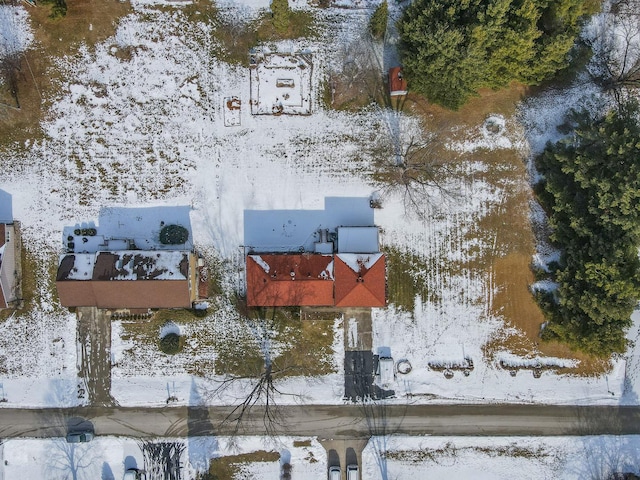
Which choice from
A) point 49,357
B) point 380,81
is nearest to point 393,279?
point 380,81

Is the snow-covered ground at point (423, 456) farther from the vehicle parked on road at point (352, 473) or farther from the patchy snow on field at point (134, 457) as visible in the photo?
the vehicle parked on road at point (352, 473)

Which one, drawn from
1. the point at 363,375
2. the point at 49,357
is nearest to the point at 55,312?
the point at 49,357

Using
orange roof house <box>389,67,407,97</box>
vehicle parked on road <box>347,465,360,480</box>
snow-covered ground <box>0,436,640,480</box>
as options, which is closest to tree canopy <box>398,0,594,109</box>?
orange roof house <box>389,67,407,97</box>

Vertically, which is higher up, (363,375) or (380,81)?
(380,81)

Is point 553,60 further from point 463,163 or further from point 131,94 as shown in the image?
point 131,94

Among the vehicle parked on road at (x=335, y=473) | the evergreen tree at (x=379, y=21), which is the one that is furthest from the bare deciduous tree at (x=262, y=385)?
the evergreen tree at (x=379, y=21)

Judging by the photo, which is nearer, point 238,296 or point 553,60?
point 553,60

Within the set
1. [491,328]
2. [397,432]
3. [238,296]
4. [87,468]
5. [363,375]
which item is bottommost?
[87,468]
